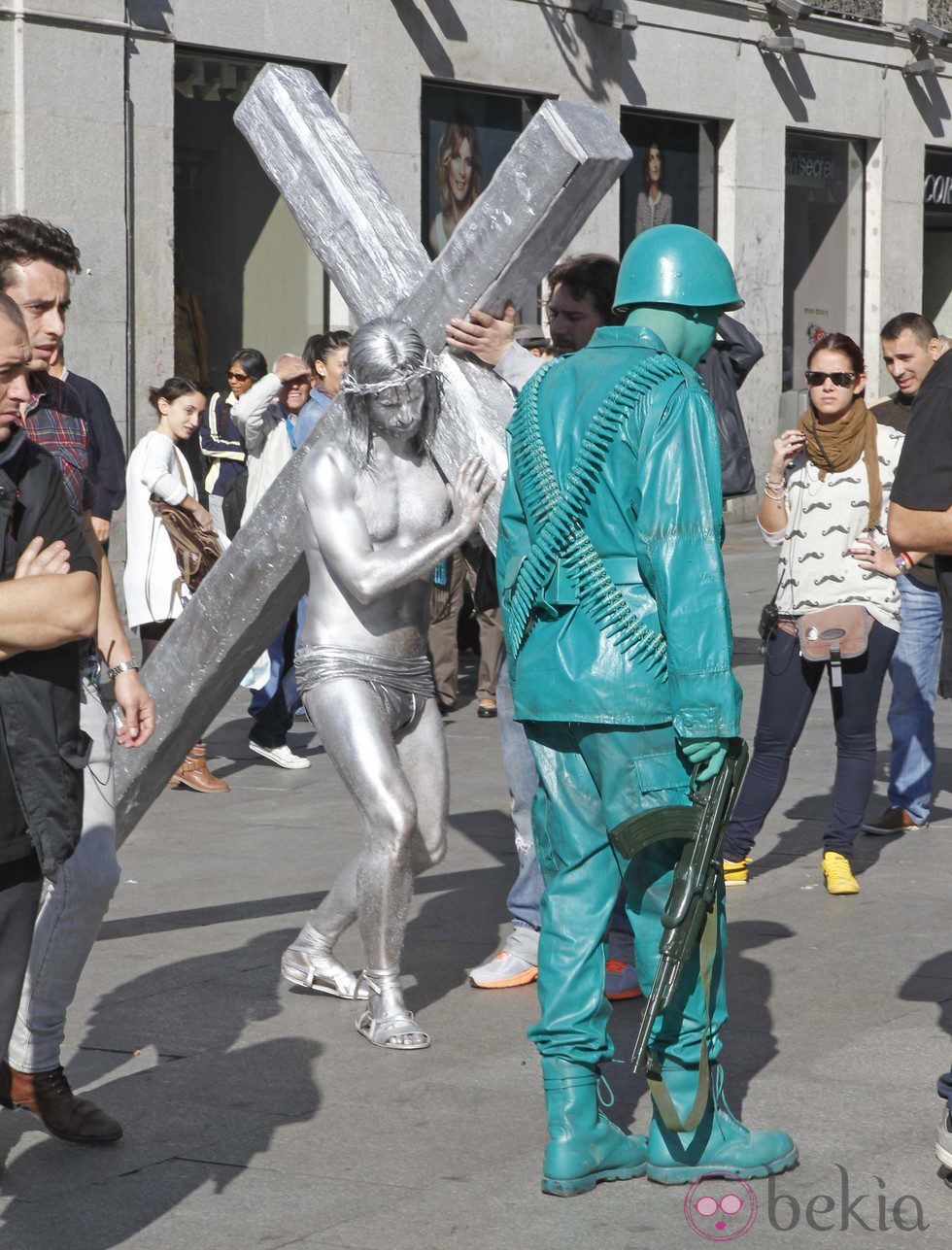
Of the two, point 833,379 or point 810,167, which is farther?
point 810,167

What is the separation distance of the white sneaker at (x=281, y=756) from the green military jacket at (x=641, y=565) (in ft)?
16.9

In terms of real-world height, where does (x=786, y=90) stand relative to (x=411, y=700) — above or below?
above

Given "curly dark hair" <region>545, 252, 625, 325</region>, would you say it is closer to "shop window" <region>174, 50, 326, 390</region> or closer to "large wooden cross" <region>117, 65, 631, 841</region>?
"large wooden cross" <region>117, 65, 631, 841</region>

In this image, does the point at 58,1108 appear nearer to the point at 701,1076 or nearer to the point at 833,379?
the point at 701,1076

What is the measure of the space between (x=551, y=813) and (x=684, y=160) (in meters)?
16.1

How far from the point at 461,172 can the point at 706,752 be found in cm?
1348

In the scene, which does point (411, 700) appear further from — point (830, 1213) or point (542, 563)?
point (830, 1213)

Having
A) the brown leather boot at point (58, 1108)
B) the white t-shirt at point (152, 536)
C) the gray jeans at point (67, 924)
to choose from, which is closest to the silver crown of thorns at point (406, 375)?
the gray jeans at point (67, 924)

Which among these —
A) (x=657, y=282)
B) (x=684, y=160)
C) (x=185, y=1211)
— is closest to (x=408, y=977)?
(x=185, y=1211)

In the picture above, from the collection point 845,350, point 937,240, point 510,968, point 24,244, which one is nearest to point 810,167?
point 937,240

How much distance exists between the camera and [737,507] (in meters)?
20.0

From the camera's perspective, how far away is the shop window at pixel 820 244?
2045 centimetres

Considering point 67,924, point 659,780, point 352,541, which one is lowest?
point 67,924

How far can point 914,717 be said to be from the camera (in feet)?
24.4
